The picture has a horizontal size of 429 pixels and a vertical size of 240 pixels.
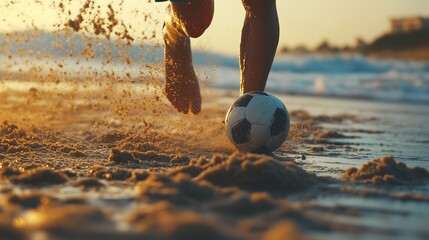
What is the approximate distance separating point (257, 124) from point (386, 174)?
3.28 feet

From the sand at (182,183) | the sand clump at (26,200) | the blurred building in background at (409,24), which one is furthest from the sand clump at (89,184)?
the blurred building in background at (409,24)

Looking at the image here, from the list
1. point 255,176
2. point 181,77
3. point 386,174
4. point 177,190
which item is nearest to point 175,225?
point 177,190

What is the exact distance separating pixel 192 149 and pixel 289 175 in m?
1.61

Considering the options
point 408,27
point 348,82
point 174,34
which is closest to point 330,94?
point 348,82

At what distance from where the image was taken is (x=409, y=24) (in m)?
39.6

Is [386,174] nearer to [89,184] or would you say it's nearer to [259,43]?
[89,184]

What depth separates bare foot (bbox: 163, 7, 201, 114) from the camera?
17.3 ft

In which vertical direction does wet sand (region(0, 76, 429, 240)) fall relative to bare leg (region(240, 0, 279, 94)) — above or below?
below

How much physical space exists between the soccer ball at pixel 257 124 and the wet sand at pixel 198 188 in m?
0.18

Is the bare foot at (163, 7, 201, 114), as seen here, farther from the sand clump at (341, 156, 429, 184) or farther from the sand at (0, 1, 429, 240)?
the sand clump at (341, 156, 429, 184)

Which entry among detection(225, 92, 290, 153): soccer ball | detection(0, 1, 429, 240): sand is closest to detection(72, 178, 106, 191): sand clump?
detection(0, 1, 429, 240): sand

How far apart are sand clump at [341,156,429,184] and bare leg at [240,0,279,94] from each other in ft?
4.01

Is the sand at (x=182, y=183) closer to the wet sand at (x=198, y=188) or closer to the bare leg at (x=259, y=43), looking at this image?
the wet sand at (x=198, y=188)

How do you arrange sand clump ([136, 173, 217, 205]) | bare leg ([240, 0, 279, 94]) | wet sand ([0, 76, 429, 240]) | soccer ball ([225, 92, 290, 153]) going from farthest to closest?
bare leg ([240, 0, 279, 94]) → soccer ball ([225, 92, 290, 153]) → sand clump ([136, 173, 217, 205]) → wet sand ([0, 76, 429, 240])
